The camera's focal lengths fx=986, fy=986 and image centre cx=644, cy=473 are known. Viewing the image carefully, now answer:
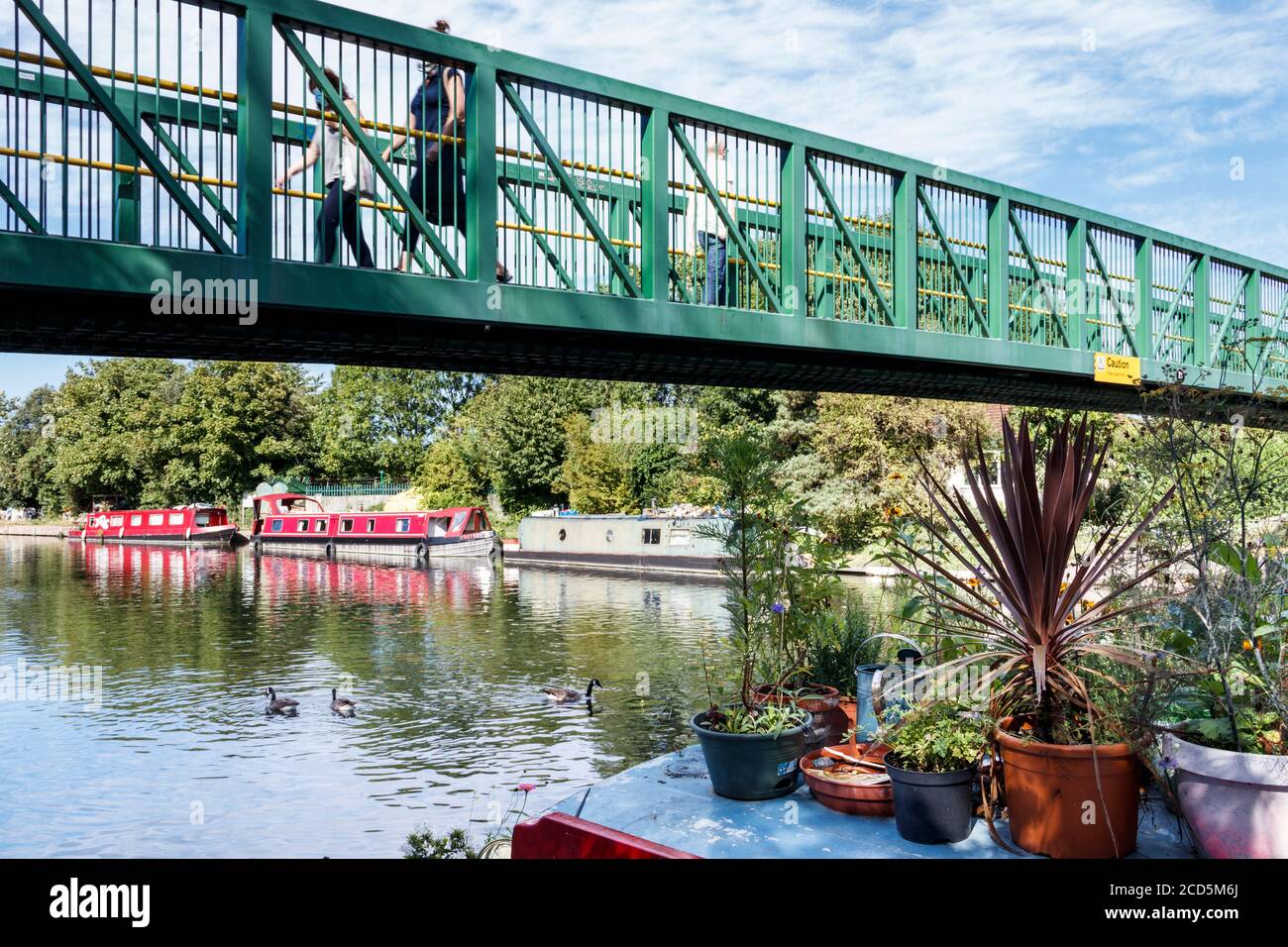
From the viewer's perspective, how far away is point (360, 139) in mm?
7387

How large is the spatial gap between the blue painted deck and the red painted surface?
0.37 feet

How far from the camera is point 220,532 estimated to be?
1756 inches

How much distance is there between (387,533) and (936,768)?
112 feet

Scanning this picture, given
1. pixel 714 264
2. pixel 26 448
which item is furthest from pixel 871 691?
pixel 26 448

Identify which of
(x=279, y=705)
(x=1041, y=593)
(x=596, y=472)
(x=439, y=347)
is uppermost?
(x=439, y=347)

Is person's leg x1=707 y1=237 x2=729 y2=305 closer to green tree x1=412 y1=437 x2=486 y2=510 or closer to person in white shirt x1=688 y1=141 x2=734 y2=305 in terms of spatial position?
person in white shirt x1=688 y1=141 x2=734 y2=305

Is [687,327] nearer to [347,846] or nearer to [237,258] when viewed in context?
[237,258]

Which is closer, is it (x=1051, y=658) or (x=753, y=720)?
(x=1051, y=658)

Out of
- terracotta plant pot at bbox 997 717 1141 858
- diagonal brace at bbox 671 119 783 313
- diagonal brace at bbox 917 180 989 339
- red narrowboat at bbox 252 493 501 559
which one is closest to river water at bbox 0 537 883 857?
diagonal brace at bbox 671 119 783 313

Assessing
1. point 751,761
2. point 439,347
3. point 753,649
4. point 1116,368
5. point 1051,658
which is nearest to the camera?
point 1051,658

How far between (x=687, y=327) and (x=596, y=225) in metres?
1.26

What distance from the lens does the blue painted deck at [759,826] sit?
399 centimetres

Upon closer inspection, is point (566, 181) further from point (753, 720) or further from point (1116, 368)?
point (1116, 368)
